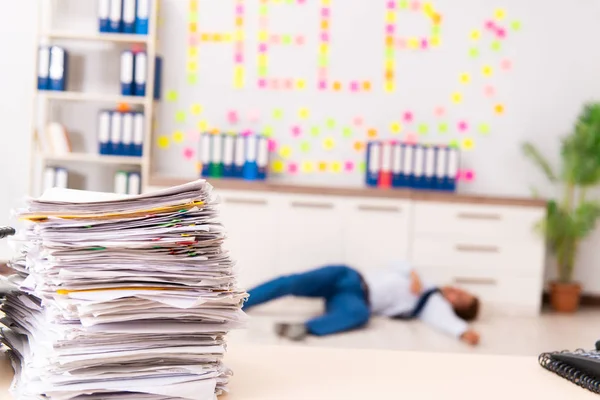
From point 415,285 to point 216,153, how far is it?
5.03 feet

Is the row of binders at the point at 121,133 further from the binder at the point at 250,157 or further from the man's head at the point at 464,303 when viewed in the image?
the man's head at the point at 464,303

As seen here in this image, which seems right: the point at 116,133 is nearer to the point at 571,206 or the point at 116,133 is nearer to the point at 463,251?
the point at 463,251

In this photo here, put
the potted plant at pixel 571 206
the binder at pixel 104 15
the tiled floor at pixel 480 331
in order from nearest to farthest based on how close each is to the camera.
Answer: the tiled floor at pixel 480 331 < the binder at pixel 104 15 < the potted plant at pixel 571 206

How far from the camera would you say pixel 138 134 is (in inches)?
191

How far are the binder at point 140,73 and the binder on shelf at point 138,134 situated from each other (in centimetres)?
15

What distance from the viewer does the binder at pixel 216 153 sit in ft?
16.3

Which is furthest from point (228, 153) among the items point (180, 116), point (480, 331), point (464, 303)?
point (480, 331)

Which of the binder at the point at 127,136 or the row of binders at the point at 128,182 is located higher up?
the binder at the point at 127,136

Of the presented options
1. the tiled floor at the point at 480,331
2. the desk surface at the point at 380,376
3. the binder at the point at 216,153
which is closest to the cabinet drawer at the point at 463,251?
the tiled floor at the point at 480,331

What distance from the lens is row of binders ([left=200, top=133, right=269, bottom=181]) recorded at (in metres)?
4.96

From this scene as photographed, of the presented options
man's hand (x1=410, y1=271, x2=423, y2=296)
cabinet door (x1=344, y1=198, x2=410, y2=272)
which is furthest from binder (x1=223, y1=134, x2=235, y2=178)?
man's hand (x1=410, y1=271, x2=423, y2=296)

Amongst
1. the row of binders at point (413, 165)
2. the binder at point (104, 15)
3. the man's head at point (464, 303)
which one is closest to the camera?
the man's head at point (464, 303)

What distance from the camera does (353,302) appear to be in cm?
414

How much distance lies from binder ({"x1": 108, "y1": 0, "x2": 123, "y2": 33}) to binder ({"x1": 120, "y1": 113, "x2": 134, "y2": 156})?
21.7 inches
